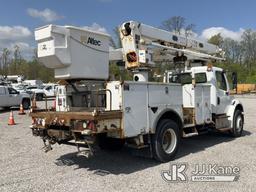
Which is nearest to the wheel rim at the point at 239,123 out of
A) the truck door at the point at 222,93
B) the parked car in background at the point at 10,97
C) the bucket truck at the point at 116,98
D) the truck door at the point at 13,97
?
the truck door at the point at 222,93

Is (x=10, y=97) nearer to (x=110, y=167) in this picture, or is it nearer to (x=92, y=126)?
(x=110, y=167)

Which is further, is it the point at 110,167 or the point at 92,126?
the point at 110,167

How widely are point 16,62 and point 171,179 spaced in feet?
244

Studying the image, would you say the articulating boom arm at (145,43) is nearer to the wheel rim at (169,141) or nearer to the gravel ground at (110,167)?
the wheel rim at (169,141)

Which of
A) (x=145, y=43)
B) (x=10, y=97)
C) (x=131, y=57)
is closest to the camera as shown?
(x=131, y=57)

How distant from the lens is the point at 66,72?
287 inches

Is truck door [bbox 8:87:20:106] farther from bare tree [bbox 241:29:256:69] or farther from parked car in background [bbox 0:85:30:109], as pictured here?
bare tree [bbox 241:29:256:69]

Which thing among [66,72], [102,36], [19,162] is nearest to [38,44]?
[66,72]

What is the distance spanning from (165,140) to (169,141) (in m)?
0.15

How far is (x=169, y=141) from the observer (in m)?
8.33

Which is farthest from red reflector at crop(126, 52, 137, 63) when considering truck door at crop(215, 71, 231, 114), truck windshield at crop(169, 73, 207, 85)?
truck door at crop(215, 71, 231, 114)

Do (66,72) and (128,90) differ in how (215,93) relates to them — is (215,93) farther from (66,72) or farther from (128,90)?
(66,72)

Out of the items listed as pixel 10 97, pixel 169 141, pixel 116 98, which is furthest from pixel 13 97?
pixel 116 98

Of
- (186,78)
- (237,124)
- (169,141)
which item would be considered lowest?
(169,141)
